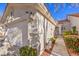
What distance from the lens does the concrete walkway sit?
52.5 inches

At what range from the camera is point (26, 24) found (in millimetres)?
1336

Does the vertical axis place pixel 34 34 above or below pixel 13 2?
below

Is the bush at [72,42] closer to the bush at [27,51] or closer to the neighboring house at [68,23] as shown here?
the neighboring house at [68,23]

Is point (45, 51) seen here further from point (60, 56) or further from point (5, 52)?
point (5, 52)

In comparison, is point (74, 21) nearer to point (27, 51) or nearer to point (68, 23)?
point (68, 23)

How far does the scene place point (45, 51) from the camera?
4.36ft

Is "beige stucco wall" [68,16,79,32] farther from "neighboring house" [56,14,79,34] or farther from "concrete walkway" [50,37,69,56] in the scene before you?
"concrete walkway" [50,37,69,56]

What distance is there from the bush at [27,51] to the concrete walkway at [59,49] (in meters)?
0.14

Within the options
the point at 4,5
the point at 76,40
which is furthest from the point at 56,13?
the point at 4,5

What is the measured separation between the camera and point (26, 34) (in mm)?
1345

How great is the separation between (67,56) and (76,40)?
0.14 m

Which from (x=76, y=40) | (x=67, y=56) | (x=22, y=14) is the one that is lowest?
(x=67, y=56)

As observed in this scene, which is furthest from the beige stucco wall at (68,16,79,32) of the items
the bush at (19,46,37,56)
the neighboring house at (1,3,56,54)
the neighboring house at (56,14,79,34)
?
the bush at (19,46,37,56)

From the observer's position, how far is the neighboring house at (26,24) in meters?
1.33
